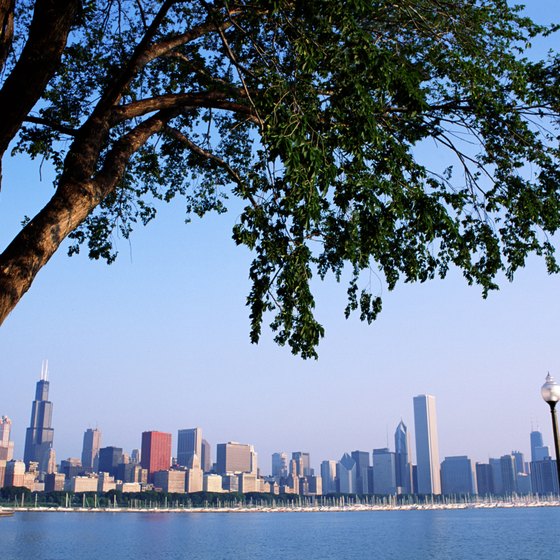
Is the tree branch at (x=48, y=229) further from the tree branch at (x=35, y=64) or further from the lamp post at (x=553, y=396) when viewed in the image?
the lamp post at (x=553, y=396)

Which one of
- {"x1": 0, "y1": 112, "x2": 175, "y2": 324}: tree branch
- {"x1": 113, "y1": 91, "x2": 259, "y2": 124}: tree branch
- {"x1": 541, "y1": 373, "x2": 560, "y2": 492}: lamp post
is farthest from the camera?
{"x1": 541, "y1": 373, "x2": 560, "y2": 492}: lamp post

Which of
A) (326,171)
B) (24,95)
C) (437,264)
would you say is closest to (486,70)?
(437,264)

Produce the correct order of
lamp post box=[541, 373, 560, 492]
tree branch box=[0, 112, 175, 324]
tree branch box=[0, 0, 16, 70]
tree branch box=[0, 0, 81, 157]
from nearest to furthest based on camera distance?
tree branch box=[0, 112, 175, 324] → tree branch box=[0, 0, 16, 70] → tree branch box=[0, 0, 81, 157] → lamp post box=[541, 373, 560, 492]

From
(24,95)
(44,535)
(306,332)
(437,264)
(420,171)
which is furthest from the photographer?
(44,535)

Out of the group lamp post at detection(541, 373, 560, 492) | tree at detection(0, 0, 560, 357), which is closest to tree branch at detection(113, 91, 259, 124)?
tree at detection(0, 0, 560, 357)

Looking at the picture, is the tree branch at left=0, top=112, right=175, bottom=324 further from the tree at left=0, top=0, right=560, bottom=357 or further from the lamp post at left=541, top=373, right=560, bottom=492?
the lamp post at left=541, top=373, right=560, bottom=492

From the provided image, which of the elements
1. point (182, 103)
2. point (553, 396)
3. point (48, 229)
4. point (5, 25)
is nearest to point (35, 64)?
point (5, 25)

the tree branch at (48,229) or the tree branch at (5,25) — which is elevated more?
the tree branch at (5,25)

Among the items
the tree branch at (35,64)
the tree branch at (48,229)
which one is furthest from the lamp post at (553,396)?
the tree branch at (35,64)

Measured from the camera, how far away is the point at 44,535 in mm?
102000

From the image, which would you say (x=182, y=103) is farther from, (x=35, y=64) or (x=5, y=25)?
(x=5, y=25)

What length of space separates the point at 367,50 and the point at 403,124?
3.60m

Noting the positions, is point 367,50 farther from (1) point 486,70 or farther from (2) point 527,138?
(2) point 527,138

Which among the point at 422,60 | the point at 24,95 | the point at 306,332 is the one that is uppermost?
the point at 422,60
